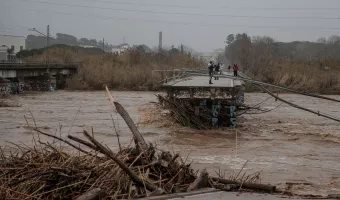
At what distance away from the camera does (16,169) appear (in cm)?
705

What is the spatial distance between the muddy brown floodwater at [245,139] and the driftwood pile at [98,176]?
1.98 meters

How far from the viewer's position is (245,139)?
22.2 meters

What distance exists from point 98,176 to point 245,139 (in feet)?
52.2

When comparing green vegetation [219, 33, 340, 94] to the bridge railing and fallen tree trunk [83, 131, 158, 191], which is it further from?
fallen tree trunk [83, 131, 158, 191]

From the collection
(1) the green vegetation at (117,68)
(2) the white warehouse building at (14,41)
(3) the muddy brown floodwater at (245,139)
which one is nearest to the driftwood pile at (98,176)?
(3) the muddy brown floodwater at (245,139)

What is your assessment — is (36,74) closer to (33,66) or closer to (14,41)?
(33,66)

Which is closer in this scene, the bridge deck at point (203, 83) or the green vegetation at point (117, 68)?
the bridge deck at point (203, 83)

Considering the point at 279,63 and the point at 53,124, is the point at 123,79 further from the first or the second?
the point at 53,124

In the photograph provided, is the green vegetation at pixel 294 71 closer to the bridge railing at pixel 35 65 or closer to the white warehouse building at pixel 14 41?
the bridge railing at pixel 35 65

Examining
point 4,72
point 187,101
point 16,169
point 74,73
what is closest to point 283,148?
point 187,101

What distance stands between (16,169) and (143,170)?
6.23 ft

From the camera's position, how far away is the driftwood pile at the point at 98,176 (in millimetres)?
6582

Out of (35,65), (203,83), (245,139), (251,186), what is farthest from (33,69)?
(251,186)

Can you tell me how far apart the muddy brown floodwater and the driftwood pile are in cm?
198
